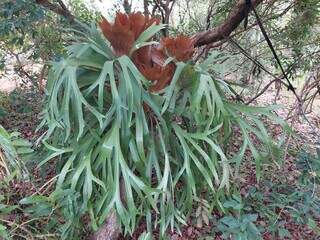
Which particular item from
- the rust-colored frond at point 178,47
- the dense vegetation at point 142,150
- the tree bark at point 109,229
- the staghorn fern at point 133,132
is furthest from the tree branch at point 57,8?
the tree bark at point 109,229

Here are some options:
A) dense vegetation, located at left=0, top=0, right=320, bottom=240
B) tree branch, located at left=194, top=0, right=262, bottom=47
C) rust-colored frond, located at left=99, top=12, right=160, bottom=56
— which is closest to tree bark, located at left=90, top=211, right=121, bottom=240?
dense vegetation, located at left=0, top=0, right=320, bottom=240

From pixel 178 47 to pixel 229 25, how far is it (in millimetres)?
555

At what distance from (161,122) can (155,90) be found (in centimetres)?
16

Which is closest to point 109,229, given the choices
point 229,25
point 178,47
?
point 178,47

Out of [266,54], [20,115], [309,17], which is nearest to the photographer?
[309,17]

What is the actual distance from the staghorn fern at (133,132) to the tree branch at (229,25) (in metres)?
0.47

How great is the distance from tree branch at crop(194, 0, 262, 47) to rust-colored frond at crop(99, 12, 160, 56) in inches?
22.8

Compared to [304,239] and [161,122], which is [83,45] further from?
[304,239]

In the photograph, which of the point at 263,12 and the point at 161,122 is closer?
the point at 161,122

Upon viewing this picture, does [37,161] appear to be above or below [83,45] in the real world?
below

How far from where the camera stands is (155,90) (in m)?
1.92

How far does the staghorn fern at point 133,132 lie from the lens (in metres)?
1.78

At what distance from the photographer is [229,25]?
2.35 meters

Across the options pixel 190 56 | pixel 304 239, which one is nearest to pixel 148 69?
pixel 190 56
